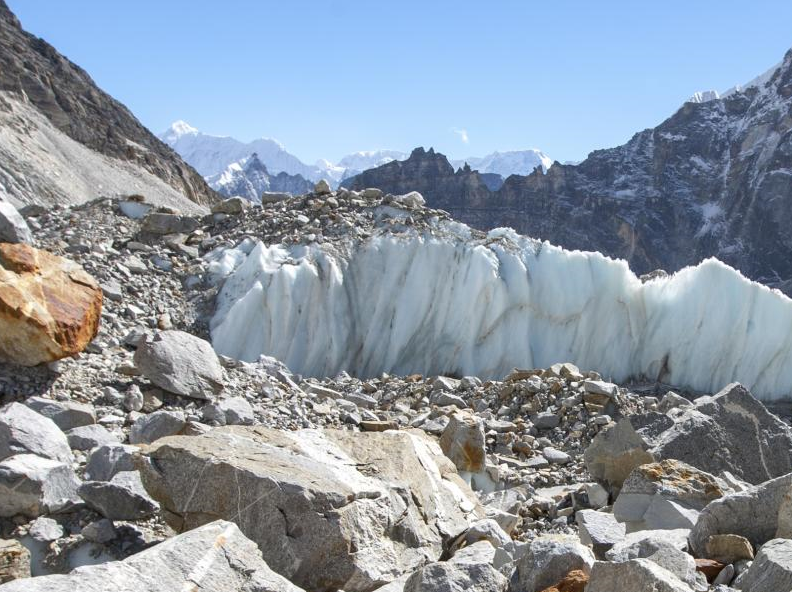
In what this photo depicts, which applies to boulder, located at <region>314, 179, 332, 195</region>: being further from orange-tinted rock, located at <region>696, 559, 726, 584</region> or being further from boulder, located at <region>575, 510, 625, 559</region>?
orange-tinted rock, located at <region>696, 559, 726, 584</region>

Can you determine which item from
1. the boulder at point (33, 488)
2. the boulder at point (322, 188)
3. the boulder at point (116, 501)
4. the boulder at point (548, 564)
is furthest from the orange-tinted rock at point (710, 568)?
the boulder at point (322, 188)

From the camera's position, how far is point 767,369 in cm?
1831

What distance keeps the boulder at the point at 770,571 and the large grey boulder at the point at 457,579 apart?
54.3 inches

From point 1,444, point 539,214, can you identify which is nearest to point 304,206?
point 1,444

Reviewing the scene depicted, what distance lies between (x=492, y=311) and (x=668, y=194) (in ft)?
470

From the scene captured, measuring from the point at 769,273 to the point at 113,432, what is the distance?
136742 mm

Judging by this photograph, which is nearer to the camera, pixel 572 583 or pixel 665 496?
pixel 572 583

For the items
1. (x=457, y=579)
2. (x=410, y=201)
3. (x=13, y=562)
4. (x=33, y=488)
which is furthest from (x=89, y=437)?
(x=410, y=201)

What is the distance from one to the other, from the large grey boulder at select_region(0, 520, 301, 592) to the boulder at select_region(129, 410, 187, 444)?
3.46 meters

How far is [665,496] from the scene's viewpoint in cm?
709

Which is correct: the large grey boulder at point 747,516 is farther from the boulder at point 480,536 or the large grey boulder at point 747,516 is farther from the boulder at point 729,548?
the boulder at point 480,536

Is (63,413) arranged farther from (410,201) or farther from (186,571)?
(410,201)

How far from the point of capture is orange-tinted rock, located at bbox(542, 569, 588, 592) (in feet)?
14.9

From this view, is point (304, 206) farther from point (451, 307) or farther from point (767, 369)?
point (767, 369)
